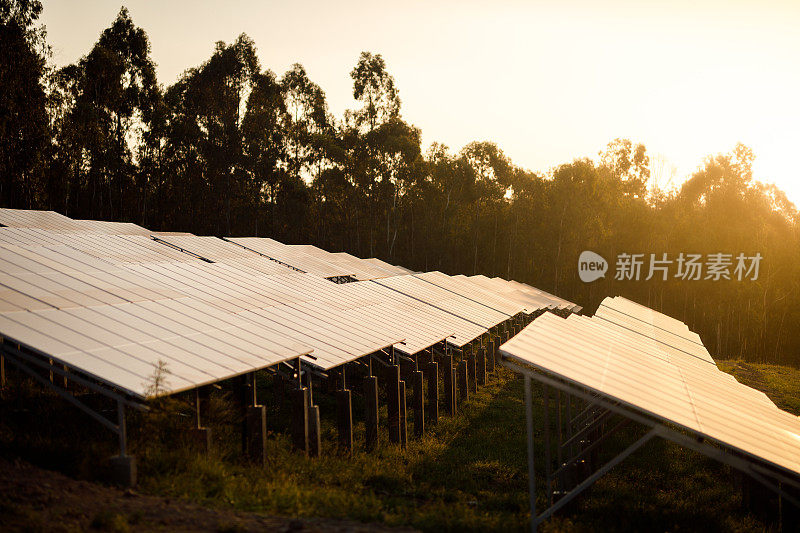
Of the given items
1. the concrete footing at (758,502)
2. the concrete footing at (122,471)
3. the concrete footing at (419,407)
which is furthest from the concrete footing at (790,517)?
the concrete footing at (122,471)

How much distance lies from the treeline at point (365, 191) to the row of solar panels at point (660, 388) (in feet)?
106

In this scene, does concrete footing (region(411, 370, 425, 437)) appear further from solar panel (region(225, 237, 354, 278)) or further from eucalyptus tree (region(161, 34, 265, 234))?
eucalyptus tree (region(161, 34, 265, 234))

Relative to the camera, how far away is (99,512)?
5.60 metres

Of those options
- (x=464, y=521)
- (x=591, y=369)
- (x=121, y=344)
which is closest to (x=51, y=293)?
(x=121, y=344)

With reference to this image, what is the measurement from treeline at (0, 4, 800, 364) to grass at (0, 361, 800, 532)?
3022 centimetres

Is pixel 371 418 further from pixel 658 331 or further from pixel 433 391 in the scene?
pixel 658 331

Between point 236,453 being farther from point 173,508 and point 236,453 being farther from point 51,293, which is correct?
point 51,293

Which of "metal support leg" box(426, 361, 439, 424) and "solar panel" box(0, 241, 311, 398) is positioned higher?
"solar panel" box(0, 241, 311, 398)

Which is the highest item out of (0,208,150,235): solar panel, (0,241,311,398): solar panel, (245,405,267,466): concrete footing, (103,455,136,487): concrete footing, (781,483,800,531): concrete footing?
(0,208,150,235): solar panel

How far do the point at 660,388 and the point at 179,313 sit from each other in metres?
6.59

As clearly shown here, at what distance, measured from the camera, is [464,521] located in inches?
274

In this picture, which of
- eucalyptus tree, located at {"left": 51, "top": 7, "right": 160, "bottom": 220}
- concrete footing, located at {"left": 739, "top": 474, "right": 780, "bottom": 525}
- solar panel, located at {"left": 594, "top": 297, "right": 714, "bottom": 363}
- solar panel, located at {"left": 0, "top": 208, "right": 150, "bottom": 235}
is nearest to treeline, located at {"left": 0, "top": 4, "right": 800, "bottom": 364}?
eucalyptus tree, located at {"left": 51, "top": 7, "right": 160, "bottom": 220}

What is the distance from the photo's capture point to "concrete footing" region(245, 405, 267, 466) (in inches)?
335

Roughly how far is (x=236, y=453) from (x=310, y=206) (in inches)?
1720
